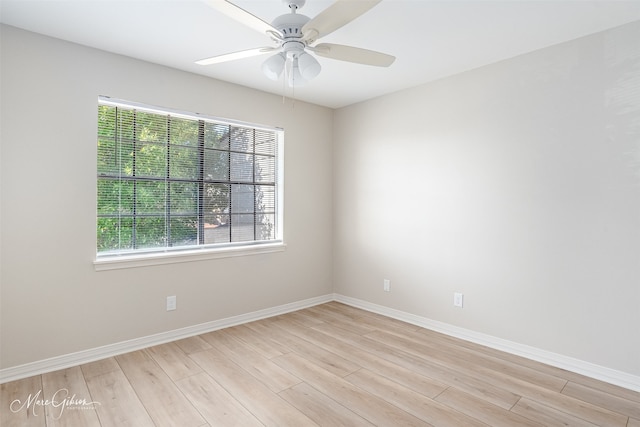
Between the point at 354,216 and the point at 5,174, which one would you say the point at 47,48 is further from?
the point at 354,216

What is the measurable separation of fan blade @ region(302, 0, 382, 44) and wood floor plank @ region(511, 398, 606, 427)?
240 centimetres

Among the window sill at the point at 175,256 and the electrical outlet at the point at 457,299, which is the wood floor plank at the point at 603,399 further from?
the window sill at the point at 175,256

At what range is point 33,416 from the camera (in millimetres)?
1995

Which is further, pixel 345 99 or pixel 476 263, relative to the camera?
pixel 345 99

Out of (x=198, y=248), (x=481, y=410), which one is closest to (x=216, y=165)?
(x=198, y=248)

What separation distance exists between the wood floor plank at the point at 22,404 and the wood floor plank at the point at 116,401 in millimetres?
→ 275

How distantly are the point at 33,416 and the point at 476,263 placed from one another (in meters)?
3.39

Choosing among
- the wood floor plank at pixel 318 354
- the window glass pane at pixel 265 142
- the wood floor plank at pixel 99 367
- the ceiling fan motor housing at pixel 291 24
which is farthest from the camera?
the window glass pane at pixel 265 142

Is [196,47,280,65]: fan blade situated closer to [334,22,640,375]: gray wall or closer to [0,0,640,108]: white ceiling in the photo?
[0,0,640,108]: white ceiling

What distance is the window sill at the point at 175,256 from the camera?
279 cm

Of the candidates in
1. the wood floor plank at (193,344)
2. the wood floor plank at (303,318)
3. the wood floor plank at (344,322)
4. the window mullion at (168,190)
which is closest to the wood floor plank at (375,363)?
the wood floor plank at (303,318)

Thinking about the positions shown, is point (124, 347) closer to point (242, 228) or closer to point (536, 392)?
point (242, 228)

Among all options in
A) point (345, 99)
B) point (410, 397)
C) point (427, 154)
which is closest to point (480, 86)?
point (427, 154)

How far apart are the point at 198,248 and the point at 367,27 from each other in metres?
2.44
